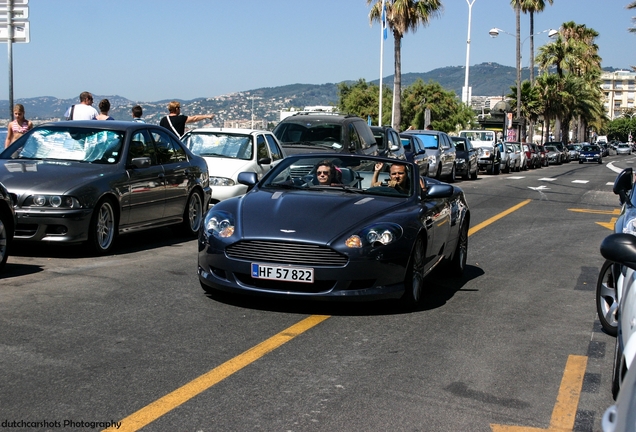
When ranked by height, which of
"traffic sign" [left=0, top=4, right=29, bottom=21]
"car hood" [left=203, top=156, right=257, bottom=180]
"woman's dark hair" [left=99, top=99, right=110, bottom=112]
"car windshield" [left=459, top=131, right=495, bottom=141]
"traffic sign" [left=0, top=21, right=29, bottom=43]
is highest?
"traffic sign" [left=0, top=4, right=29, bottom=21]

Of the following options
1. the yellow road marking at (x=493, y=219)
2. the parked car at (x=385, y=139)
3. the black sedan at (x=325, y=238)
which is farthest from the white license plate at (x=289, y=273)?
the parked car at (x=385, y=139)

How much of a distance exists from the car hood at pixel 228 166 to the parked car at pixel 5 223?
6.65m

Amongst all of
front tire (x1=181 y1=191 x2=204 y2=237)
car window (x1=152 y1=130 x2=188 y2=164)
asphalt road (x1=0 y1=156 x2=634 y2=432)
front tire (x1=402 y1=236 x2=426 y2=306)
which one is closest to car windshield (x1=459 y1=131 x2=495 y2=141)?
front tire (x1=181 y1=191 x2=204 y2=237)

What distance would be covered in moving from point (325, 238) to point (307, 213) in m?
0.45

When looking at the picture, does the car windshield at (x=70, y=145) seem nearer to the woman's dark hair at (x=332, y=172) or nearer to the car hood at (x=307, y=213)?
the woman's dark hair at (x=332, y=172)

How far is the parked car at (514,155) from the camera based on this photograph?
4672cm

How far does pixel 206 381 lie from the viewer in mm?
5148

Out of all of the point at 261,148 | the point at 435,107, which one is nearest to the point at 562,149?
the point at 435,107

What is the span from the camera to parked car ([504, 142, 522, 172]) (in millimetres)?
46719

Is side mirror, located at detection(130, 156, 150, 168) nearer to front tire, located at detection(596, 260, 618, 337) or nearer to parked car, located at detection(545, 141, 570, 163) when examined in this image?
front tire, located at detection(596, 260, 618, 337)

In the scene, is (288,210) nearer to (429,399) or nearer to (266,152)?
(429,399)

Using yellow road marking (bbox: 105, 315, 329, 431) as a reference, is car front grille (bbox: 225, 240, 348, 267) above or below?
above

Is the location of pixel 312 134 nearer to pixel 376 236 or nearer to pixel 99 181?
pixel 99 181

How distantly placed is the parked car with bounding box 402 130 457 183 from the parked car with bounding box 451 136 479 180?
1393 millimetres
